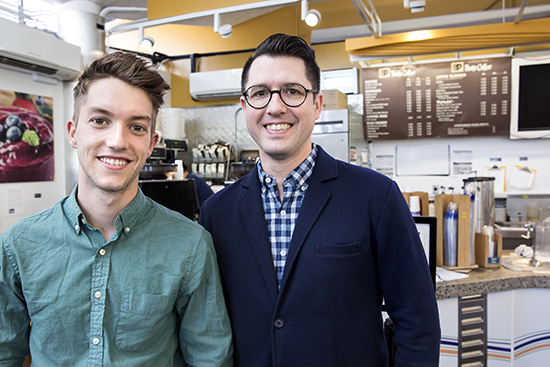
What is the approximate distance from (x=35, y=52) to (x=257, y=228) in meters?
3.52

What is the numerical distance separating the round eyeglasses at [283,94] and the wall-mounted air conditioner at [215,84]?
456 cm

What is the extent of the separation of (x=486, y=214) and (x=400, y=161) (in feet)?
8.91

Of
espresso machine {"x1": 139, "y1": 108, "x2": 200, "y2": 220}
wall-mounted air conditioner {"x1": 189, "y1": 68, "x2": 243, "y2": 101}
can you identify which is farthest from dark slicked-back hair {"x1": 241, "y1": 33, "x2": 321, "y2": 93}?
wall-mounted air conditioner {"x1": 189, "y1": 68, "x2": 243, "y2": 101}

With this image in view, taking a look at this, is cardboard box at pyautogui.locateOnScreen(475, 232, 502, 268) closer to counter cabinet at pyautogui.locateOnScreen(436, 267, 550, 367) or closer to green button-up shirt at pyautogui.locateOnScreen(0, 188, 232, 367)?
counter cabinet at pyautogui.locateOnScreen(436, 267, 550, 367)

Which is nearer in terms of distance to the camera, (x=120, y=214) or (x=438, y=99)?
(x=120, y=214)

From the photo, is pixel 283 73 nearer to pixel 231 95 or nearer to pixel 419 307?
pixel 419 307

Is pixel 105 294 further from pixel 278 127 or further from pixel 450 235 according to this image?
pixel 450 235

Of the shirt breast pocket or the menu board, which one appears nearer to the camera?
the shirt breast pocket

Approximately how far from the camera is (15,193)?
4.03 m

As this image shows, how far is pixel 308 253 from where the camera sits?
116 centimetres

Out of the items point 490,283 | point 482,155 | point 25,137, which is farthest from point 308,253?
point 482,155

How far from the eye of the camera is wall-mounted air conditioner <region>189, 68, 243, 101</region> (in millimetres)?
5719

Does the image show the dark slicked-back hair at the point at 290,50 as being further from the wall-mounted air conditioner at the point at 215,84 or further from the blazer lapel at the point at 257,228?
the wall-mounted air conditioner at the point at 215,84

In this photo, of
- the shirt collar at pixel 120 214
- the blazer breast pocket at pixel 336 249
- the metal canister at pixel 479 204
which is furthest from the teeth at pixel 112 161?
the metal canister at pixel 479 204
